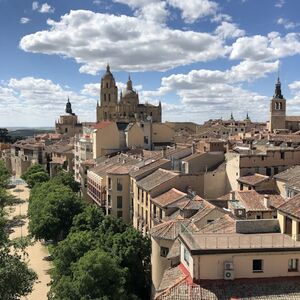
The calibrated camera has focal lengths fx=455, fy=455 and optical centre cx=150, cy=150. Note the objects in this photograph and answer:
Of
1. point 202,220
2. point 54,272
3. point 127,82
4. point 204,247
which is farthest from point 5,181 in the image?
point 204,247

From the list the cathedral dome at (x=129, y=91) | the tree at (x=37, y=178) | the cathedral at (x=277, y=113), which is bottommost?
the tree at (x=37, y=178)

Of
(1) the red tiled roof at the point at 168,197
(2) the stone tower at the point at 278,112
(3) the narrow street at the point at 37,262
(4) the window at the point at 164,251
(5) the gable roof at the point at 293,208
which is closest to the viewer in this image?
(5) the gable roof at the point at 293,208

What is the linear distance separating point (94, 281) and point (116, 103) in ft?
420

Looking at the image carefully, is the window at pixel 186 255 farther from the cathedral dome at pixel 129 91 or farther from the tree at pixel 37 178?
the cathedral dome at pixel 129 91

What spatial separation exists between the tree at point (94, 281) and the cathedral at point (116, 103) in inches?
4748

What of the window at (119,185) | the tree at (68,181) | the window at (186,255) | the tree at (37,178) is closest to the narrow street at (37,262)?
the tree at (68,181)

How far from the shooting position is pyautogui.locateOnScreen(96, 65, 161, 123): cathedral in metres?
157

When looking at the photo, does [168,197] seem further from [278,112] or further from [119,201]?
[278,112]

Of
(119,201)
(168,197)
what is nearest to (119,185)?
(119,201)

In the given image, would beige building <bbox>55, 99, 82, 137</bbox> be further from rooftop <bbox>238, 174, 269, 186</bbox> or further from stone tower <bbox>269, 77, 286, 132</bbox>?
rooftop <bbox>238, 174, 269, 186</bbox>

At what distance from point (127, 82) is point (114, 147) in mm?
77756

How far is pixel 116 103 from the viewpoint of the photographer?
160000 millimetres

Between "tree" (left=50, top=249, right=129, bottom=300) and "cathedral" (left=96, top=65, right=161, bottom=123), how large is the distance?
396 feet

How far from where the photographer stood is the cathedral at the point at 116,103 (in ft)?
514
